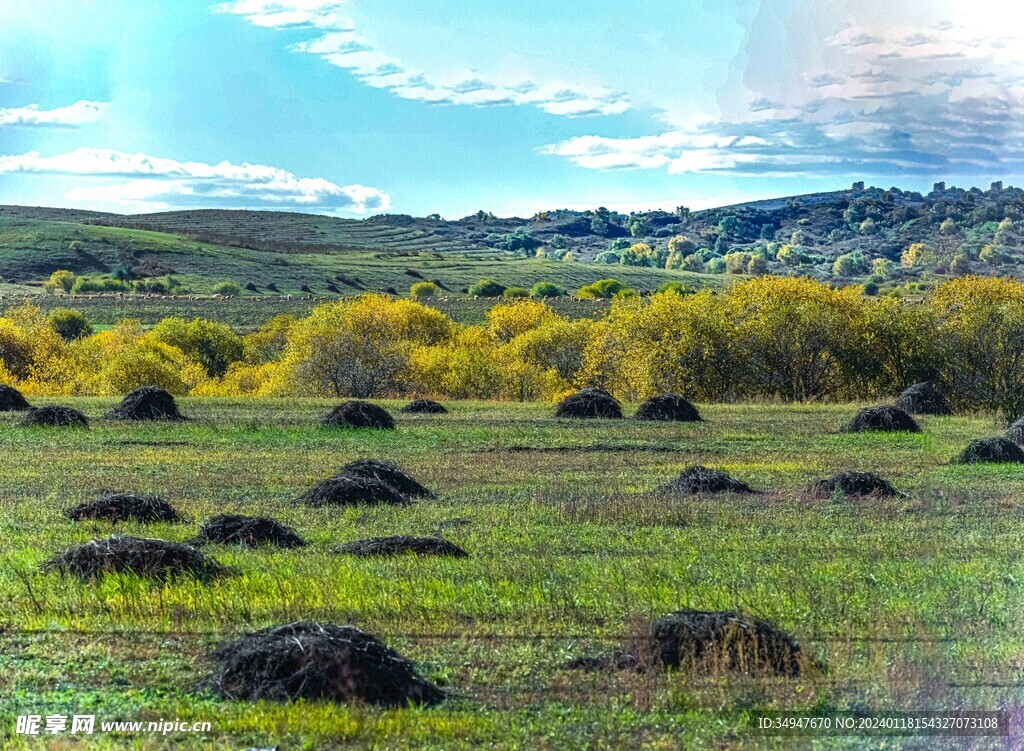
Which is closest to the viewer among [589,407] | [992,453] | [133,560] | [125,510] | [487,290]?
[133,560]

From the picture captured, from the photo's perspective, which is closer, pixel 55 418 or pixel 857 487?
pixel 857 487

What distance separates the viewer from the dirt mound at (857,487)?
67.8 ft

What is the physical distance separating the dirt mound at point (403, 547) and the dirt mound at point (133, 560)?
6.91 ft

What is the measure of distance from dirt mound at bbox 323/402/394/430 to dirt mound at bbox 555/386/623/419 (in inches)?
240

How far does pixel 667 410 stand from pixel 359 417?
30.7 ft

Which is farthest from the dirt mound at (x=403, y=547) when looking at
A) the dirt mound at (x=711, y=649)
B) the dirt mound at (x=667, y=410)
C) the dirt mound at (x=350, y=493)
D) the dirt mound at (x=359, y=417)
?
the dirt mound at (x=667, y=410)

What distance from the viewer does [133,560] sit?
1288 cm

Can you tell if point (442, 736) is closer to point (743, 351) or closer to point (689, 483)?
point (689, 483)

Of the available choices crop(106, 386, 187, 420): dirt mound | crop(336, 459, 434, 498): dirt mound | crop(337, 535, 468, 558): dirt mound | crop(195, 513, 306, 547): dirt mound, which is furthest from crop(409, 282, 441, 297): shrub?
crop(337, 535, 468, 558): dirt mound

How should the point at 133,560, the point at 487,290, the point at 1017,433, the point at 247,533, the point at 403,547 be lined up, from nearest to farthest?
the point at 133,560 → the point at 403,547 → the point at 247,533 → the point at 1017,433 → the point at 487,290

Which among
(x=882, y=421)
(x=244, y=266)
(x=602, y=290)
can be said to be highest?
(x=244, y=266)

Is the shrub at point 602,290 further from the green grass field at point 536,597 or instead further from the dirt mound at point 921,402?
the green grass field at point 536,597

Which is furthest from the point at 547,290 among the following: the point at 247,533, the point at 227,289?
the point at 247,533

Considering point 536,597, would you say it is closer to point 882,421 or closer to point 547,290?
point 882,421
